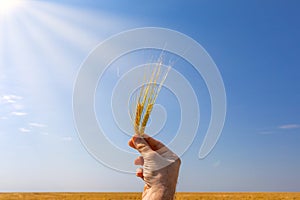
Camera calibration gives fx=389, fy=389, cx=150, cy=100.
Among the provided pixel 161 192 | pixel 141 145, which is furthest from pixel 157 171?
pixel 141 145

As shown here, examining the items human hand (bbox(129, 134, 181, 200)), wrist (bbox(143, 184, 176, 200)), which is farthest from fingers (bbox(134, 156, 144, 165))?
wrist (bbox(143, 184, 176, 200))

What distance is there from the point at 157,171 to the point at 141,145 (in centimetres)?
39

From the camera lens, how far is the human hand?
4.95 meters

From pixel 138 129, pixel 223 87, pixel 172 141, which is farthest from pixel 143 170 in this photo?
pixel 223 87

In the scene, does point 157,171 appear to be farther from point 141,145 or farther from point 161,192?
point 141,145

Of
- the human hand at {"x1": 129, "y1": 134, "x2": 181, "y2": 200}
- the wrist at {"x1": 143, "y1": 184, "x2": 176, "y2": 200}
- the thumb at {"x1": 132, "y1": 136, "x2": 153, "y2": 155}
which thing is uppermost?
the thumb at {"x1": 132, "y1": 136, "x2": 153, "y2": 155}

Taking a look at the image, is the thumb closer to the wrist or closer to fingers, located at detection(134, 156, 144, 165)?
fingers, located at detection(134, 156, 144, 165)

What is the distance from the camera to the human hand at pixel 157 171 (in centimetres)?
495

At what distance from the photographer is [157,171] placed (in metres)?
4.97

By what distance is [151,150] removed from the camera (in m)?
4.99

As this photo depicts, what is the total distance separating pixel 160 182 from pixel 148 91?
138 cm

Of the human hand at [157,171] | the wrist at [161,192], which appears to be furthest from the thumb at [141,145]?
the wrist at [161,192]

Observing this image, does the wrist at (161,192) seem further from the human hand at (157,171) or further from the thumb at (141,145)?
the thumb at (141,145)

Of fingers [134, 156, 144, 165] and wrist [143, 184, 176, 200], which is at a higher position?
fingers [134, 156, 144, 165]
